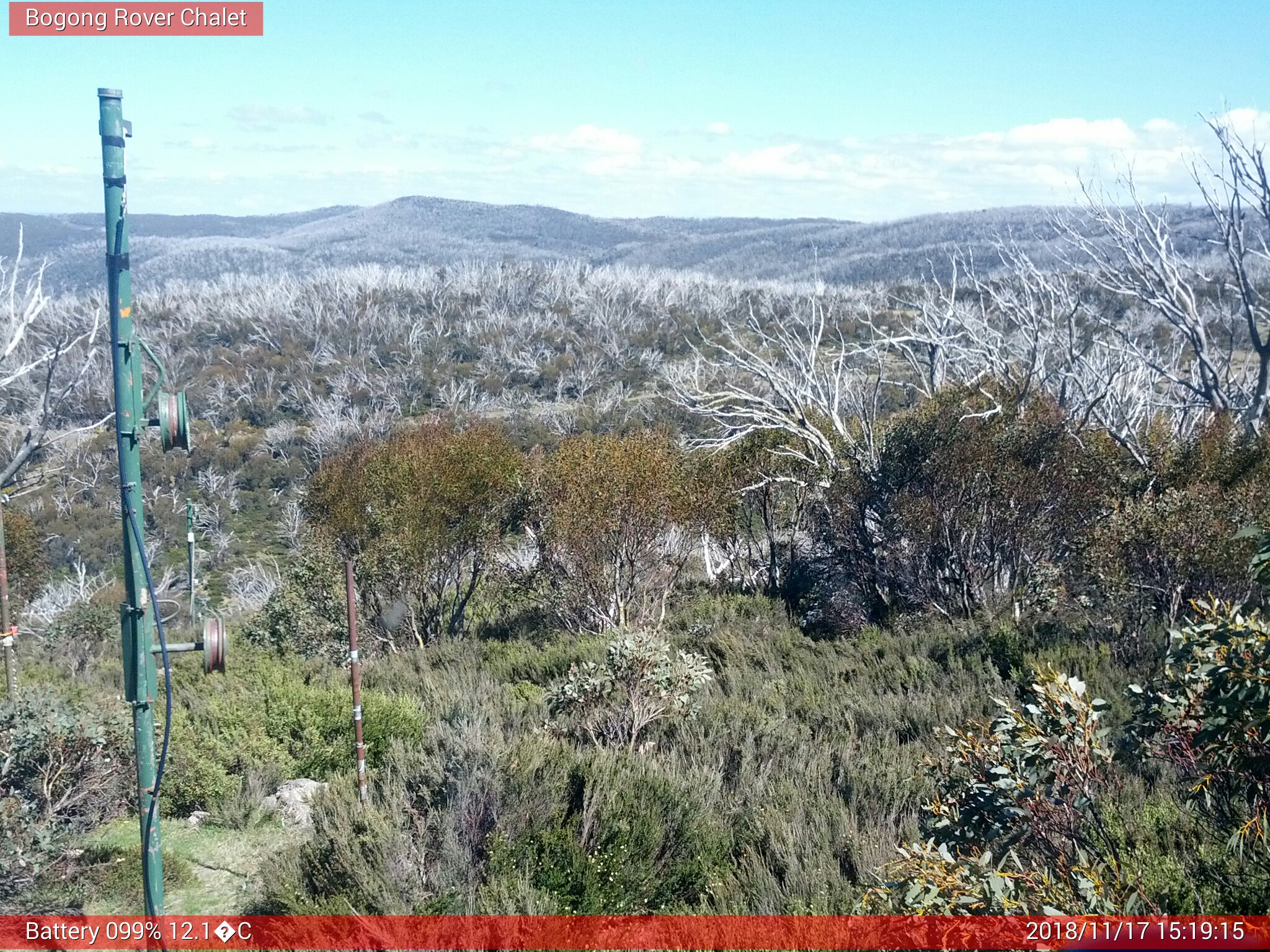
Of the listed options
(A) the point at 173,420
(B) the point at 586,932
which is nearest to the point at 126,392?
(A) the point at 173,420

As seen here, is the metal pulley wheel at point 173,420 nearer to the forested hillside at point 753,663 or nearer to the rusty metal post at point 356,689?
the rusty metal post at point 356,689

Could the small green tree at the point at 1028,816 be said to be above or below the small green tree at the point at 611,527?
above

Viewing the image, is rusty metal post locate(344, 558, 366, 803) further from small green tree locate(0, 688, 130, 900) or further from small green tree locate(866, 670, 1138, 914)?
small green tree locate(866, 670, 1138, 914)

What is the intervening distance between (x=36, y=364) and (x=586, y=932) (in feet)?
26.8

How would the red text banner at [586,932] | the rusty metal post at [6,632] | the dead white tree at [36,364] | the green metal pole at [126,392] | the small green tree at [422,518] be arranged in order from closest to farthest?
the red text banner at [586,932], the green metal pole at [126,392], the rusty metal post at [6,632], the dead white tree at [36,364], the small green tree at [422,518]

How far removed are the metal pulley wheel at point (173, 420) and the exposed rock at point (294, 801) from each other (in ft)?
10.8

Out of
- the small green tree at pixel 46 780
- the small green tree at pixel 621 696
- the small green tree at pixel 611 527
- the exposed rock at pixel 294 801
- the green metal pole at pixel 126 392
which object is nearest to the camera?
the green metal pole at pixel 126 392

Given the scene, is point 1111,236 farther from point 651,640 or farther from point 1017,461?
point 651,640

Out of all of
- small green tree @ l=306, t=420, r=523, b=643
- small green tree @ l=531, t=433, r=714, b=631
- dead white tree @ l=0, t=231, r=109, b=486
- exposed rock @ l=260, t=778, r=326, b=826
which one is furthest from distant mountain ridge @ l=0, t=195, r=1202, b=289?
exposed rock @ l=260, t=778, r=326, b=826

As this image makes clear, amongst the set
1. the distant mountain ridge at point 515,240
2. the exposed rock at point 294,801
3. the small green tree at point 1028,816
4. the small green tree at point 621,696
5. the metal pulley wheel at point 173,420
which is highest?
the distant mountain ridge at point 515,240

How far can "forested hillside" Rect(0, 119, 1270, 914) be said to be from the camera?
3.80 meters

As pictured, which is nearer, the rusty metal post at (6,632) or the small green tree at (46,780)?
the small green tree at (46,780)

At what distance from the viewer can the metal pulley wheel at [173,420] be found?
3691 millimetres

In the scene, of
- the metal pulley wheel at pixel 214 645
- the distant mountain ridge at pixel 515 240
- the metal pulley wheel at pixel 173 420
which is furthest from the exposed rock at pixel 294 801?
the distant mountain ridge at pixel 515 240
